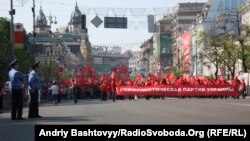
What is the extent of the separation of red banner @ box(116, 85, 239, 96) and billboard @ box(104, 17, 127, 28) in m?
5.97

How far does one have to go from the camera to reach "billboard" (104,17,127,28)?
59.3 meters

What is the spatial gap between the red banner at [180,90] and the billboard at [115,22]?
19.6 feet

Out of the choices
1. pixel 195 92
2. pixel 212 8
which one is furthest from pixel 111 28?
pixel 212 8

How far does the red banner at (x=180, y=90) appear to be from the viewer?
2194 inches

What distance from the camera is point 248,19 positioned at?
10300 centimetres

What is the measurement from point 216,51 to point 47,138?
246 ft

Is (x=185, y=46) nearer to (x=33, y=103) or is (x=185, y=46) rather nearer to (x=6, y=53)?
(x=6, y=53)

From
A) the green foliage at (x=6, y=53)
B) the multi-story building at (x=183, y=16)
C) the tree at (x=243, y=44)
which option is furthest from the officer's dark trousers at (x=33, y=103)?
the multi-story building at (x=183, y=16)

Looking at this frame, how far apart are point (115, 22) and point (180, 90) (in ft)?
29.8

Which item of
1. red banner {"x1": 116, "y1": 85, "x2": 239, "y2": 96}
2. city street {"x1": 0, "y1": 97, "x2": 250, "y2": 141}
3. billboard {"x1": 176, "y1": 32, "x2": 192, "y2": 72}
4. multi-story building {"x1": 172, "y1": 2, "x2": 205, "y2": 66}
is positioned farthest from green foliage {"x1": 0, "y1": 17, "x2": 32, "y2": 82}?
multi-story building {"x1": 172, "y1": 2, "x2": 205, "y2": 66}

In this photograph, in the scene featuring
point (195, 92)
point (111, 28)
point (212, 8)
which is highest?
point (212, 8)

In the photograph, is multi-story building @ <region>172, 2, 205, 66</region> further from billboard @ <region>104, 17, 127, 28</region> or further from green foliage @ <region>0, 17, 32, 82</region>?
billboard @ <region>104, 17, 127, 28</region>

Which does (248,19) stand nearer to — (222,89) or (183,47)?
(222,89)

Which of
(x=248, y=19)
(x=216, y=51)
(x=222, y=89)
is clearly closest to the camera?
(x=222, y=89)
